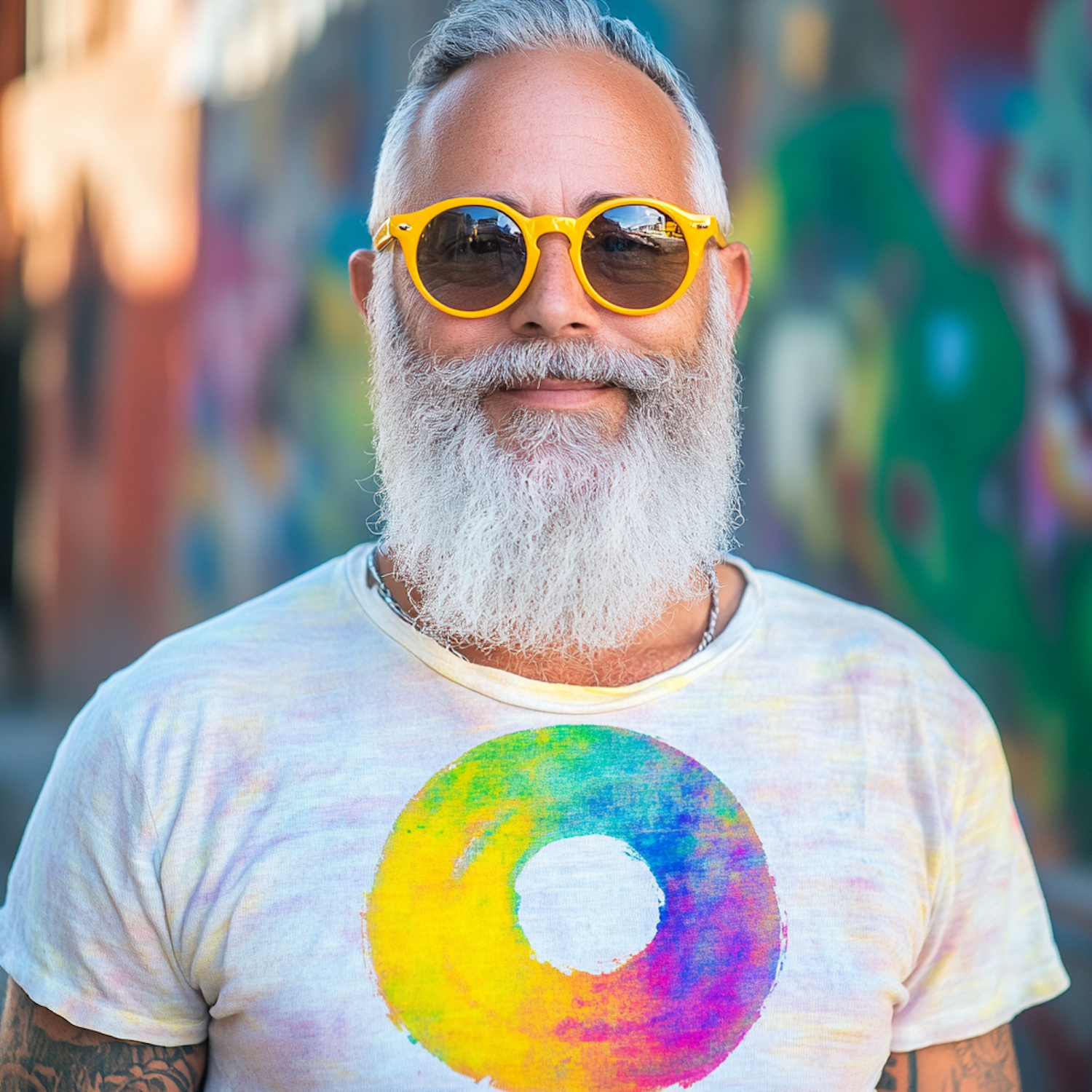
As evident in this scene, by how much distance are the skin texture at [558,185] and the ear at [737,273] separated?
144 millimetres

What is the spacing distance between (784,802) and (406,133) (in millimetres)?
1186

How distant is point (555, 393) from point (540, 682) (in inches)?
16.6

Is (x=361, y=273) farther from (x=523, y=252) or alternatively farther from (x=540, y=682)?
(x=540, y=682)

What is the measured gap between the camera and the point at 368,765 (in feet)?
5.14

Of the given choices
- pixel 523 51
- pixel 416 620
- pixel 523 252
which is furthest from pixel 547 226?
pixel 416 620

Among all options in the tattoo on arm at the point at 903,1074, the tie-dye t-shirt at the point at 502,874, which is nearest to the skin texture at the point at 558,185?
the tie-dye t-shirt at the point at 502,874

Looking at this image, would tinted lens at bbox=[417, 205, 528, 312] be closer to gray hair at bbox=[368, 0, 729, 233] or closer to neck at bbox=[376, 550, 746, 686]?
gray hair at bbox=[368, 0, 729, 233]

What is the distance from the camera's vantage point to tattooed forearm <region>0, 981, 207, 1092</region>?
1.51 metres

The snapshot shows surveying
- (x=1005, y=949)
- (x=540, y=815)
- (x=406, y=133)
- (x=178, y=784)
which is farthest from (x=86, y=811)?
(x=1005, y=949)

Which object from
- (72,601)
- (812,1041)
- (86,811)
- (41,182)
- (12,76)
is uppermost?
A: (12,76)

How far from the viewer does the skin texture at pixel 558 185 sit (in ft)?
5.46

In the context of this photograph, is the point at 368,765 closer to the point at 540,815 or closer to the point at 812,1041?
the point at 540,815

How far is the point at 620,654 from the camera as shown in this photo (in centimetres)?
176

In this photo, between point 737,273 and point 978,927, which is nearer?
point 978,927
